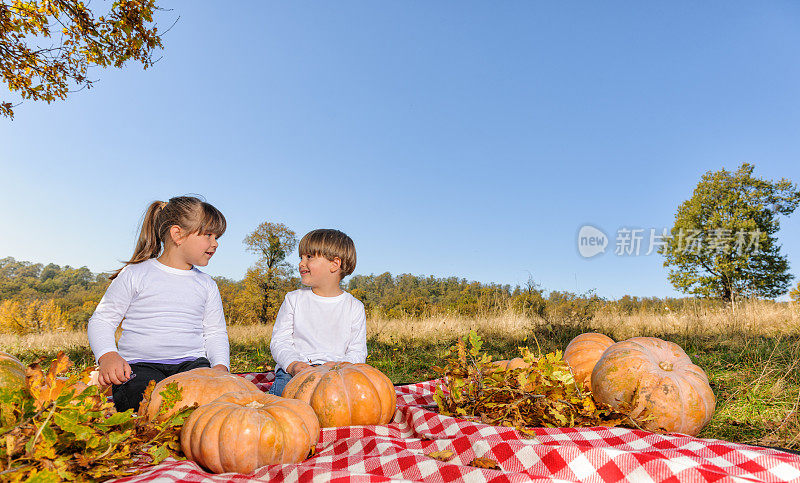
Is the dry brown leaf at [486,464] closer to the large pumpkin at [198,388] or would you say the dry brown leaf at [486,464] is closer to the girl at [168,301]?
the large pumpkin at [198,388]

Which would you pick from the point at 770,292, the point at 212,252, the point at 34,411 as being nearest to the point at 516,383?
the point at 34,411

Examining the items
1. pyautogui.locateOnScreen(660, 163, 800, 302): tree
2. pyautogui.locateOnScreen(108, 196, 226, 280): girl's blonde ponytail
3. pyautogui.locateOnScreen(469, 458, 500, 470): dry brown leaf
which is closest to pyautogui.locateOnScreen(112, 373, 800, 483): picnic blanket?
pyautogui.locateOnScreen(469, 458, 500, 470): dry brown leaf

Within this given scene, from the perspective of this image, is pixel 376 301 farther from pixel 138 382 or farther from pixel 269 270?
pixel 138 382

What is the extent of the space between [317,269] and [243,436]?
2.13 meters

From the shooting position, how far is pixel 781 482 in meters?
1.84

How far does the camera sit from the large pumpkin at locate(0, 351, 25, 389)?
2.10 metres

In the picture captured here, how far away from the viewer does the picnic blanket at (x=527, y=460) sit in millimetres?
1834

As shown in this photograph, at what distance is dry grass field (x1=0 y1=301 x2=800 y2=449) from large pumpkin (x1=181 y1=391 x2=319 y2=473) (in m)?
2.31

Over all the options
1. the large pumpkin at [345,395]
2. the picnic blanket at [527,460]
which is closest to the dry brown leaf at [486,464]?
the picnic blanket at [527,460]

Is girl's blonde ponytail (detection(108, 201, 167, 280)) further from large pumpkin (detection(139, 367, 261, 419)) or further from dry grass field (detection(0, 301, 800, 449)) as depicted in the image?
dry grass field (detection(0, 301, 800, 449))

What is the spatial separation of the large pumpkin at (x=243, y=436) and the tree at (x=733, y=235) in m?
31.7

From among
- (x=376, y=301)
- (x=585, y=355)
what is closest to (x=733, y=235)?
(x=376, y=301)

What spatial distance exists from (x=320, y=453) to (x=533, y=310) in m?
8.46

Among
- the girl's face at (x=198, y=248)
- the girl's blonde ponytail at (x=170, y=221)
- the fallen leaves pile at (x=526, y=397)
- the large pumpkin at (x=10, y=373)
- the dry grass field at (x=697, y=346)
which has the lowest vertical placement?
the dry grass field at (x=697, y=346)
